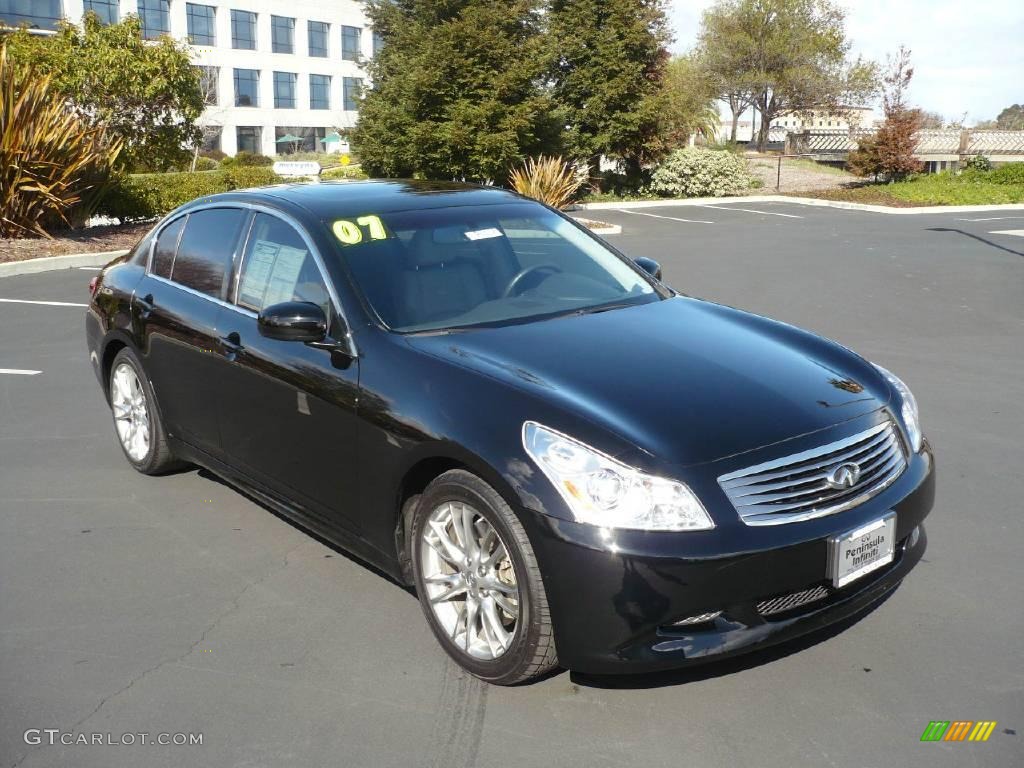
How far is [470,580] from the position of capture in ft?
12.5

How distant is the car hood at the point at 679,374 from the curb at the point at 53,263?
12810 mm

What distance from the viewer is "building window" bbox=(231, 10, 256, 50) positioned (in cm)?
7219

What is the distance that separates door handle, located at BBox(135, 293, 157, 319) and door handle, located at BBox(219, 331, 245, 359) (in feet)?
2.99

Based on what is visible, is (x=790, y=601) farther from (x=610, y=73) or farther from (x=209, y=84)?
(x=209, y=84)

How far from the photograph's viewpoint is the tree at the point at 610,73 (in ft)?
104

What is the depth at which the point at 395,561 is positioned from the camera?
417 cm

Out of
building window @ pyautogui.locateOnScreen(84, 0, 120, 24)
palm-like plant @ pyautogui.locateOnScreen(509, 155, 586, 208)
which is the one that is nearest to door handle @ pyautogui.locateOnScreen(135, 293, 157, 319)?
palm-like plant @ pyautogui.locateOnScreen(509, 155, 586, 208)

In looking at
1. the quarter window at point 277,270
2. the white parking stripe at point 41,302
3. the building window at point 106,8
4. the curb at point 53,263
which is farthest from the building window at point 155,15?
the quarter window at point 277,270

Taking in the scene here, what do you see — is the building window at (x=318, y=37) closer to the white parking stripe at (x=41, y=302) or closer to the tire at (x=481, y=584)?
the white parking stripe at (x=41, y=302)

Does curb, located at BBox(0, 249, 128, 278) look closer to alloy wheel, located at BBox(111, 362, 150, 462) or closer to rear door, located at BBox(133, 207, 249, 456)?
alloy wheel, located at BBox(111, 362, 150, 462)

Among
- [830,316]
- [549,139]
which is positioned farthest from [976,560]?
[549,139]

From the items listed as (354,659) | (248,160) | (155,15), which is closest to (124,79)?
(354,659)

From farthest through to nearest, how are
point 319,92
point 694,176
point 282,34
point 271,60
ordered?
point 319,92 < point 282,34 < point 271,60 < point 694,176

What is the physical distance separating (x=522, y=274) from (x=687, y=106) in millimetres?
50406
